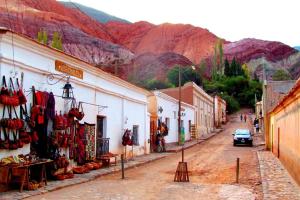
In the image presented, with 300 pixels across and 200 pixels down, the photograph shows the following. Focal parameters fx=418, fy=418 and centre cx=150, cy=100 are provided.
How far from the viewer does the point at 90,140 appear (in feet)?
57.0

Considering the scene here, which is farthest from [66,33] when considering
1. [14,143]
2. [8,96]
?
[8,96]

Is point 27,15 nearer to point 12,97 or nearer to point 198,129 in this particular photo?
point 198,129

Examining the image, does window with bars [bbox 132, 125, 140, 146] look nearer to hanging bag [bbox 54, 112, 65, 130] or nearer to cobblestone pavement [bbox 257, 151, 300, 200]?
cobblestone pavement [bbox 257, 151, 300, 200]

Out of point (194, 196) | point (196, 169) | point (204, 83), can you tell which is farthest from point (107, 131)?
point (204, 83)

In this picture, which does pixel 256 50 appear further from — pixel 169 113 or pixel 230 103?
pixel 169 113

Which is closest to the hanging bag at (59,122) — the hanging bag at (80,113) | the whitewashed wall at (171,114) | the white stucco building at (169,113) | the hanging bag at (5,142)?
the hanging bag at (80,113)

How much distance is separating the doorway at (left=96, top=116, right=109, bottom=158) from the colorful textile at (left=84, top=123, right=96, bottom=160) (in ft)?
2.86

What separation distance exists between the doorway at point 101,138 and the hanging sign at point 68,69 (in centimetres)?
322

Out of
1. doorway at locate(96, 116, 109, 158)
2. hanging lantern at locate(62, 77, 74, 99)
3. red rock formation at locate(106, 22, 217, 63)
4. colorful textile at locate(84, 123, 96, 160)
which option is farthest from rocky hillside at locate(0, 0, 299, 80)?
hanging lantern at locate(62, 77, 74, 99)

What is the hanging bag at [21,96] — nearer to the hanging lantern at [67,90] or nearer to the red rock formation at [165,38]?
the hanging lantern at [67,90]

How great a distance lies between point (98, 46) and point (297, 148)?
9712 centimetres

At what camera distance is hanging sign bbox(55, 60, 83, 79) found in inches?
580

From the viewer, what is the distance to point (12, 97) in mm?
11477

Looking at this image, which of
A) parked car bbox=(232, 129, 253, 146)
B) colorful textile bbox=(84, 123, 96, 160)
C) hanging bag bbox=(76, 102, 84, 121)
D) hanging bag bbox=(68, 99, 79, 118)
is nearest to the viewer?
hanging bag bbox=(68, 99, 79, 118)
